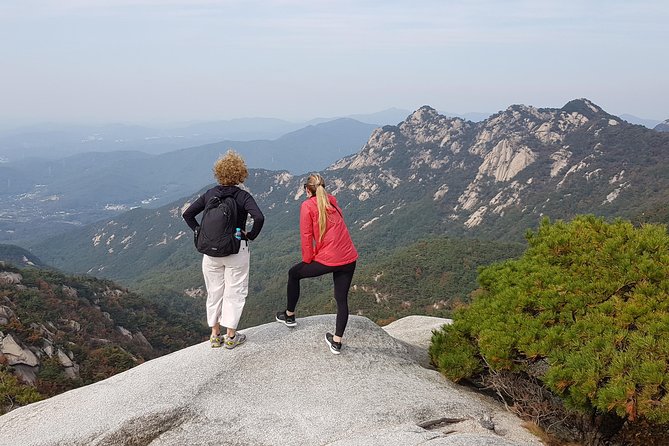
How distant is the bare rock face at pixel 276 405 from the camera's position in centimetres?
682

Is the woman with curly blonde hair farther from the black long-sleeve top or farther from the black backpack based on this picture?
the black backpack

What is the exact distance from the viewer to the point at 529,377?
799 centimetres

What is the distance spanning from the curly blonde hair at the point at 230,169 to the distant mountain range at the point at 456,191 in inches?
2401

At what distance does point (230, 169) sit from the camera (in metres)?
7.81

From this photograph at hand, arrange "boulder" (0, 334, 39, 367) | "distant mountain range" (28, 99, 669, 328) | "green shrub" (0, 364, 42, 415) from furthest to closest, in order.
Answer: "distant mountain range" (28, 99, 669, 328)
"boulder" (0, 334, 39, 367)
"green shrub" (0, 364, 42, 415)

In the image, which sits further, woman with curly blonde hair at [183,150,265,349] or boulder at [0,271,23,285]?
boulder at [0,271,23,285]

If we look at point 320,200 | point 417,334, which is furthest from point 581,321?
point 417,334

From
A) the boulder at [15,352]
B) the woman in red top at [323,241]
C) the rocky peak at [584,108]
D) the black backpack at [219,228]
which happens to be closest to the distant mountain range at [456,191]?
the rocky peak at [584,108]

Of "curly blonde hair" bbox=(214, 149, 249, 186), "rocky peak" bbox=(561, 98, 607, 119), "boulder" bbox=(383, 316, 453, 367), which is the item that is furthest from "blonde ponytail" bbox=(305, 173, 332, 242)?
"rocky peak" bbox=(561, 98, 607, 119)

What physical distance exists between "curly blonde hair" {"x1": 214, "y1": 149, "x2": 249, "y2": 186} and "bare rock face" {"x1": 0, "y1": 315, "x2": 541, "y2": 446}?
3476 millimetres

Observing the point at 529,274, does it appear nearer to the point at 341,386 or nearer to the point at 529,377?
the point at 529,377

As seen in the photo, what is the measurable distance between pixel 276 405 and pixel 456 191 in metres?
146

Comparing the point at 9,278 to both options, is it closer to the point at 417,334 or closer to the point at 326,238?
the point at 417,334

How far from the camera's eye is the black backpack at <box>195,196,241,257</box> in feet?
25.3
